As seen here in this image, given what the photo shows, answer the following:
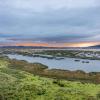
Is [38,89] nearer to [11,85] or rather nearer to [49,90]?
[49,90]

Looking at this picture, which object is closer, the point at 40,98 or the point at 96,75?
the point at 40,98

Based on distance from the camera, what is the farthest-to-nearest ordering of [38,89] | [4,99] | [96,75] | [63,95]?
[96,75]
[38,89]
[63,95]
[4,99]

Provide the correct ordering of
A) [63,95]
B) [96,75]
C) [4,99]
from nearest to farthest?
[4,99] < [63,95] < [96,75]

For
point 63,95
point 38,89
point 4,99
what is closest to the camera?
point 4,99

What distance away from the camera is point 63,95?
86.0ft

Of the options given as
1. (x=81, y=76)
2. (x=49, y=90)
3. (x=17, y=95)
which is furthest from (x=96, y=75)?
(x=17, y=95)

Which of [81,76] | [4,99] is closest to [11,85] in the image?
[4,99]

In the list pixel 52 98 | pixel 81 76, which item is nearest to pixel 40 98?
pixel 52 98

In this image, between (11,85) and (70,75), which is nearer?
(11,85)

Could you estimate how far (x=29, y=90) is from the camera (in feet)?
91.1

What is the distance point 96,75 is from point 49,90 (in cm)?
2867

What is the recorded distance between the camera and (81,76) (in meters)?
55.7

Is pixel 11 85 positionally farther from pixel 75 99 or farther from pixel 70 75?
pixel 70 75

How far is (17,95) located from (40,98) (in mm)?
2216
